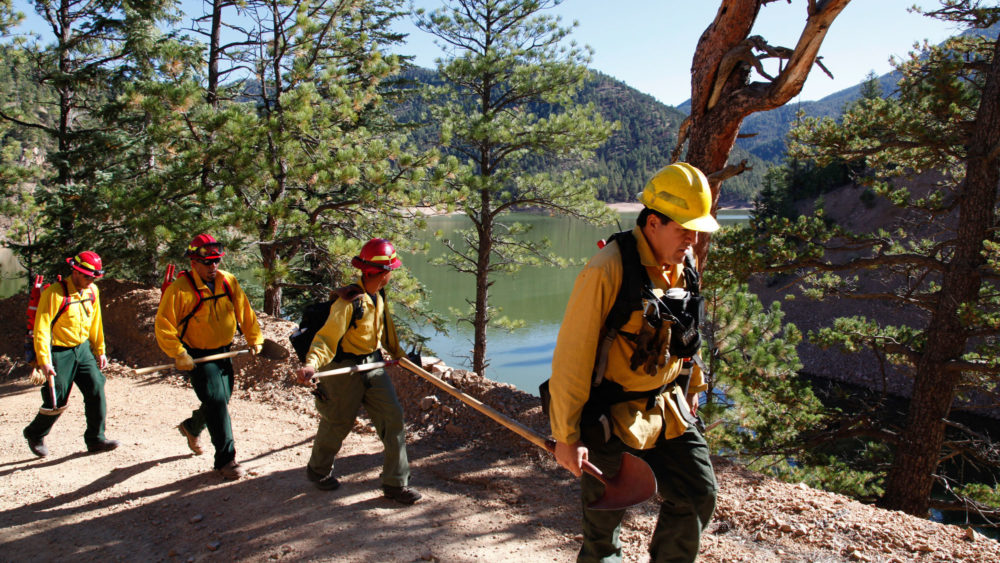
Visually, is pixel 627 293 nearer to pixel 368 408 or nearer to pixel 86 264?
pixel 368 408

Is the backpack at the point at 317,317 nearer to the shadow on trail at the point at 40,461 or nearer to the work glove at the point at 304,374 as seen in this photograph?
the work glove at the point at 304,374

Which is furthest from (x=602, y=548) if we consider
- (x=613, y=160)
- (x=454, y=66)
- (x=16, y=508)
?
(x=613, y=160)

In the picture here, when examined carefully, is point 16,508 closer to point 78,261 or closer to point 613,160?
point 78,261

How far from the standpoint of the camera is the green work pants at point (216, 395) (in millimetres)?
4574

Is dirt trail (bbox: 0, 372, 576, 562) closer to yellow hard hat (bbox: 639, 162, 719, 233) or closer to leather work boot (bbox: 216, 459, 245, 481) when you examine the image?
leather work boot (bbox: 216, 459, 245, 481)

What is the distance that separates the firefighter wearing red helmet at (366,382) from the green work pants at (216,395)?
92 cm

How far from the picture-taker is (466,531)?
389cm

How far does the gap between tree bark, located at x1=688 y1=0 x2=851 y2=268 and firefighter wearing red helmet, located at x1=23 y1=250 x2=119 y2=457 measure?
5.42 m

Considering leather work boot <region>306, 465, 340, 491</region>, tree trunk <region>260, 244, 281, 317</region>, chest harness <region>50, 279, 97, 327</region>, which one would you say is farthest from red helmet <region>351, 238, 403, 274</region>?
tree trunk <region>260, 244, 281, 317</region>

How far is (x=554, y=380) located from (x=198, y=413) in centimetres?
388

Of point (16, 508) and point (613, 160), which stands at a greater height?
point (613, 160)

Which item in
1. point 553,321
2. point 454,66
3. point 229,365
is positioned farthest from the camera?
point 553,321

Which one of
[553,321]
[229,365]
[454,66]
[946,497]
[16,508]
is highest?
[454,66]

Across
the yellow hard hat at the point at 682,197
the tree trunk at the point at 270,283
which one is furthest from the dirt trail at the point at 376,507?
the tree trunk at the point at 270,283
